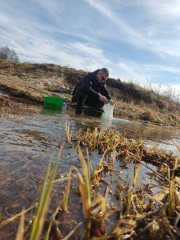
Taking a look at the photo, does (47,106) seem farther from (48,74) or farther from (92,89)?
(48,74)

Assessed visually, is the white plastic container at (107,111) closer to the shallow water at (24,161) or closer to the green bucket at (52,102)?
the green bucket at (52,102)

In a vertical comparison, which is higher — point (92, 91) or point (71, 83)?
point (71, 83)

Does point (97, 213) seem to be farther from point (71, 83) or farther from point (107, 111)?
point (71, 83)

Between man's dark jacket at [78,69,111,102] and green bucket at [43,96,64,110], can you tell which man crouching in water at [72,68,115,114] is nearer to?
man's dark jacket at [78,69,111,102]

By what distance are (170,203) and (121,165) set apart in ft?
5.38

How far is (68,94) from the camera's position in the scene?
14.7 m

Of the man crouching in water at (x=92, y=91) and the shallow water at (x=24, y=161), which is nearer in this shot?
the shallow water at (x=24, y=161)

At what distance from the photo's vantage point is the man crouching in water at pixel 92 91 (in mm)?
9703

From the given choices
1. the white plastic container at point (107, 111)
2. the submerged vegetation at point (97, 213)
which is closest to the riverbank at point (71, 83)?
the white plastic container at point (107, 111)

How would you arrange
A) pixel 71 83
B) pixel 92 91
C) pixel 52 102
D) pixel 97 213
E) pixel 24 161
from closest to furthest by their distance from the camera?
pixel 97 213 → pixel 24 161 → pixel 92 91 → pixel 52 102 → pixel 71 83

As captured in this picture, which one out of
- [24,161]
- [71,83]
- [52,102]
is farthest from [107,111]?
[71,83]

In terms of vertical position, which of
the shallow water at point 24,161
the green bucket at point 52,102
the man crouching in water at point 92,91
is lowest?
the shallow water at point 24,161

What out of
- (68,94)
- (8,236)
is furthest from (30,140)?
(68,94)

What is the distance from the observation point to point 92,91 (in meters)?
9.62
